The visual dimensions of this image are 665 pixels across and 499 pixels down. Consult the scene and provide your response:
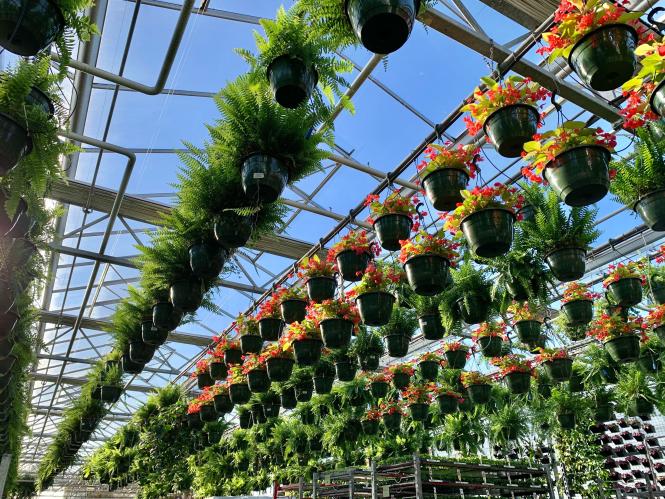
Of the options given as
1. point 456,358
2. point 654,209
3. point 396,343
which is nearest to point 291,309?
point 396,343

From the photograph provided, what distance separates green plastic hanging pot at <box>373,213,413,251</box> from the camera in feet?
11.8

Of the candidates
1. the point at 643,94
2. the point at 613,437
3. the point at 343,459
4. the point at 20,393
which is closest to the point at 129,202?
the point at 20,393

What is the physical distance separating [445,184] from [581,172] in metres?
0.85

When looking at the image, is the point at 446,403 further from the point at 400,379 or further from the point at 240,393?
the point at 240,393

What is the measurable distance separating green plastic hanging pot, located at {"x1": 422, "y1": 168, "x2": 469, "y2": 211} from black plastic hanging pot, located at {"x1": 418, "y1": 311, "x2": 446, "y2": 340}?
1716 millimetres

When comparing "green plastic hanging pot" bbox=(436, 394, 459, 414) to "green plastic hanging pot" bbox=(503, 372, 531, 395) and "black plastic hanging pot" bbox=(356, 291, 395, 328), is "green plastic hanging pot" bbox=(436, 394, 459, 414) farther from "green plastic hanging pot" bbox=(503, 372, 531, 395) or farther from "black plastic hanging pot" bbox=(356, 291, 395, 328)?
"black plastic hanging pot" bbox=(356, 291, 395, 328)

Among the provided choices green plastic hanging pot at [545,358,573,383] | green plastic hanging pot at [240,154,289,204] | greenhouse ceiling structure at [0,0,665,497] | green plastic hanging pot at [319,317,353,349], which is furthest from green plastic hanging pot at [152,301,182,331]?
green plastic hanging pot at [545,358,573,383]

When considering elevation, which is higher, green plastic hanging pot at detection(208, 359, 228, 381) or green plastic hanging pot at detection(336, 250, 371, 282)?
green plastic hanging pot at detection(336, 250, 371, 282)

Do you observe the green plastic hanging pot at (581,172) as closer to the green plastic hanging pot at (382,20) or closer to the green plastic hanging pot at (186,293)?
the green plastic hanging pot at (382,20)

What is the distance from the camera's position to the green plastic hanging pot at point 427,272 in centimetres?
345

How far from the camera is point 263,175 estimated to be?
269 cm

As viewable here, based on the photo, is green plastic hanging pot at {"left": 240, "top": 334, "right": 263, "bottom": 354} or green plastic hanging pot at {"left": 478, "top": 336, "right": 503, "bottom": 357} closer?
green plastic hanging pot at {"left": 240, "top": 334, "right": 263, "bottom": 354}

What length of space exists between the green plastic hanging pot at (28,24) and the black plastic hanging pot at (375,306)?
2770 millimetres

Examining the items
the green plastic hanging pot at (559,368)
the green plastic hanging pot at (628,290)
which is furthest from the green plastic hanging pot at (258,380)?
the green plastic hanging pot at (628,290)
